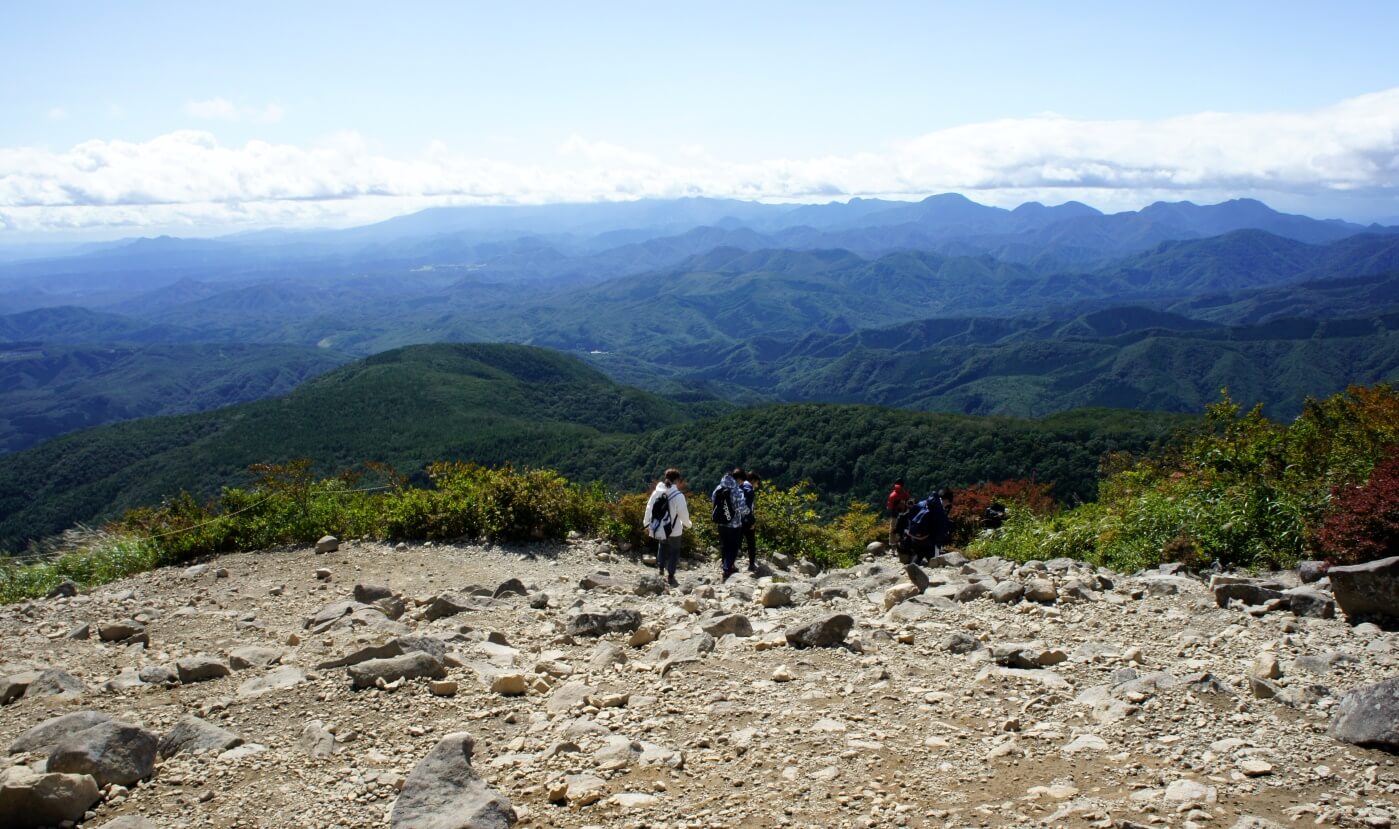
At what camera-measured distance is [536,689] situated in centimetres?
647

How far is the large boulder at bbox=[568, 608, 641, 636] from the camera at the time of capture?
825cm

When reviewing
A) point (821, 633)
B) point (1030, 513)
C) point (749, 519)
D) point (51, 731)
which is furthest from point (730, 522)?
point (51, 731)

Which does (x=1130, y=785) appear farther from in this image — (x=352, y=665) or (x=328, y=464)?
(x=328, y=464)

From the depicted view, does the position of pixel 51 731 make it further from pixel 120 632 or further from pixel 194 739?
pixel 120 632

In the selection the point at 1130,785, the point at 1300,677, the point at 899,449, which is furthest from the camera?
the point at 899,449

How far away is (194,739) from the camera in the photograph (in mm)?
5414

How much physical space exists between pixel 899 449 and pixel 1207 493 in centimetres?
5755

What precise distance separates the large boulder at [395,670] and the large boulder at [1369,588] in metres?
7.89

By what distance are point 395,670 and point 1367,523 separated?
358 inches

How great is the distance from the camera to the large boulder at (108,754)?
483cm

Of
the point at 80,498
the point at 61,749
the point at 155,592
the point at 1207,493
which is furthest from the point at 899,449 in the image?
the point at 80,498

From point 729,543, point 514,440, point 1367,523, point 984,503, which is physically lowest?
point 514,440

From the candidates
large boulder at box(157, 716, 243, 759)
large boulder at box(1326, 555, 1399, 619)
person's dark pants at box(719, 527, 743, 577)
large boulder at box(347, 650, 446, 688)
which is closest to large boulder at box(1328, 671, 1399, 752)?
large boulder at box(1326, 555, 1399, 619)

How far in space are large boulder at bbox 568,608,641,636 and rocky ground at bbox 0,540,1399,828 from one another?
1.3 inches
